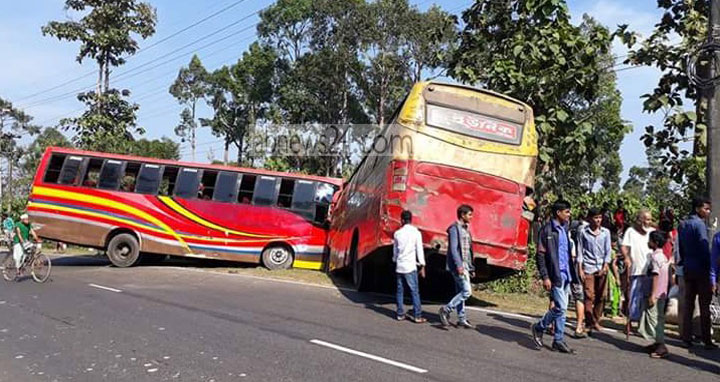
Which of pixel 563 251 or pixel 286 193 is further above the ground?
pixel 286 193

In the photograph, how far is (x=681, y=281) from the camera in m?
8.24

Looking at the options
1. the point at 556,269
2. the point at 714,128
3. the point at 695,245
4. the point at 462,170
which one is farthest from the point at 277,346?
the point at 714,128

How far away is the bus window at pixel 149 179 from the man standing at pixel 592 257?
521 inches

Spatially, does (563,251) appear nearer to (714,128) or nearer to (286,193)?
(714,128)

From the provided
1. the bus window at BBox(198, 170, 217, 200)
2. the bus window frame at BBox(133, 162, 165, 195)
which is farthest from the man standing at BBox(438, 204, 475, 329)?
the bus window frame at BBox(133, 162, 165, 195)

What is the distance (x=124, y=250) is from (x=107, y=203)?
146 cm

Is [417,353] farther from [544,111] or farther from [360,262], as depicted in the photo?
[544,111]

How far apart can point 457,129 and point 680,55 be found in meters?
4.17

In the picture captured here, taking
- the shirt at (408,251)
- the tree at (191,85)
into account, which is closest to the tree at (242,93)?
the tree at (191,85)

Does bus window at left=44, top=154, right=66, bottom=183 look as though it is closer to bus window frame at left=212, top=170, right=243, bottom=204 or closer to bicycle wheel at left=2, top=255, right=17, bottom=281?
bicycle wheel at left=2, top=255, right=17, bottom=281

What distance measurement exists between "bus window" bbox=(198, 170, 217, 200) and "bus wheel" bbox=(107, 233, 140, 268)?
7.74 ft

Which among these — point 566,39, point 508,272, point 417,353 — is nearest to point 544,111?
point 566,39

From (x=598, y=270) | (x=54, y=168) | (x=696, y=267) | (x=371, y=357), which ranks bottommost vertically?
(x=371, y=357)

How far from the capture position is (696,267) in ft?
25.5
